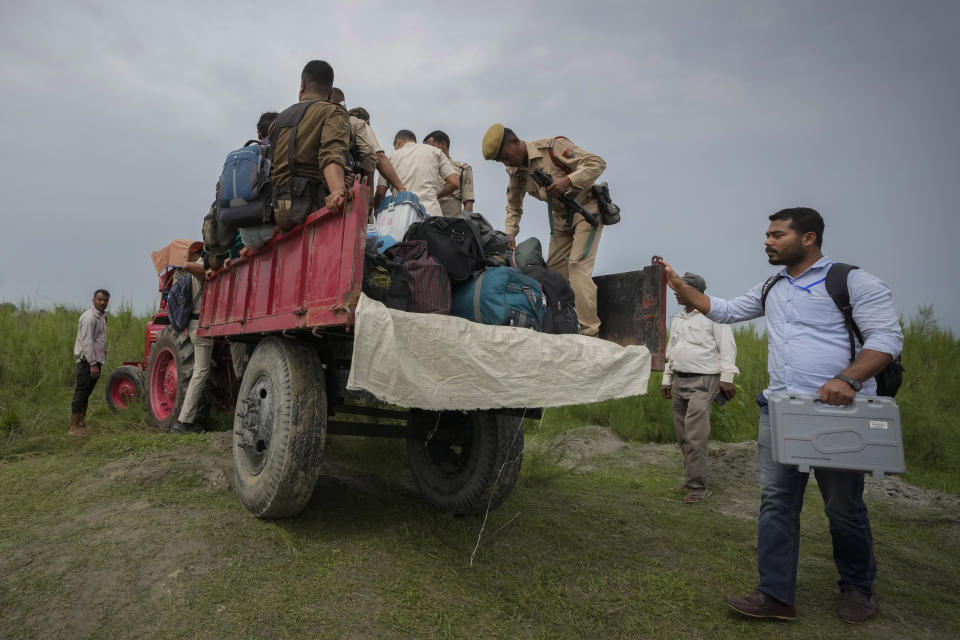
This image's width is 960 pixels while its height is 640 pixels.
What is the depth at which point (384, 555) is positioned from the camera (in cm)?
318

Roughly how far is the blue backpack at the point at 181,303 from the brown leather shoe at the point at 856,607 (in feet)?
18.6

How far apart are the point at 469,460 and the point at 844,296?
2531 mm

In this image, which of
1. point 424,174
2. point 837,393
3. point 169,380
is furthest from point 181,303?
point 837,393

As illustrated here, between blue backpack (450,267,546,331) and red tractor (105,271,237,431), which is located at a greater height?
blue backpack (450,267,546,331)

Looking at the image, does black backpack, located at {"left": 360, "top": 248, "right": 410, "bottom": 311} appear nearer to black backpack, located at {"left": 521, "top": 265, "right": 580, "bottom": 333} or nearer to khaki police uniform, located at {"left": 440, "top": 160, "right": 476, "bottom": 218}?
black backpack, located at {"left": 521, "top": 265, "right": 580, "bottom": 333}

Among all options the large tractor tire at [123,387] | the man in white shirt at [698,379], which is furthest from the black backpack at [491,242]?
the large tractor tire at [123,387]

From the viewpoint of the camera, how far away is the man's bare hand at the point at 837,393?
2.63 m

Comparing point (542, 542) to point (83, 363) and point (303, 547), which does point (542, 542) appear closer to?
point (303, 547)

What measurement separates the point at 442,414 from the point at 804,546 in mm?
2772

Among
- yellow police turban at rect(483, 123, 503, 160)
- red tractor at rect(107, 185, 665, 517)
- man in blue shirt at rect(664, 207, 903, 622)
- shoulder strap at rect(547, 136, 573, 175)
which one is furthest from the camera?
yellow police turban at rect(483, 123, 503, 160)

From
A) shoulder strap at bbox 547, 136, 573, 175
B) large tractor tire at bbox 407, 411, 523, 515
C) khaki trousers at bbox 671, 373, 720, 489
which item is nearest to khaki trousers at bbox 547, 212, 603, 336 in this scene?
shoulder strap at bbox 547, 136, 573, 175

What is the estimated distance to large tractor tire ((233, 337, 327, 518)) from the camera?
10.1ft

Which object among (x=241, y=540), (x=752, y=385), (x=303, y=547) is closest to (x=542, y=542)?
(x=303, y=547)

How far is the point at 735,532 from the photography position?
177 inches
